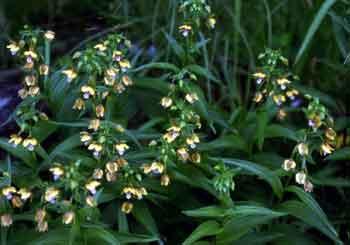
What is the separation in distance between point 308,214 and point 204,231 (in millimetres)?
470

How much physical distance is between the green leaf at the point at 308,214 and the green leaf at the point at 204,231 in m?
0.34

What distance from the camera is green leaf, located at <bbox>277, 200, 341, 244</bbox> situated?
2797mm

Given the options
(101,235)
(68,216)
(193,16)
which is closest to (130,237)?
(101,235)

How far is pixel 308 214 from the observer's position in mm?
2828

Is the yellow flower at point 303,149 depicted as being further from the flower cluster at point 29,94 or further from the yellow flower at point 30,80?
the yellow flower at point 30,80

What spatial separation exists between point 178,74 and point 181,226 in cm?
75

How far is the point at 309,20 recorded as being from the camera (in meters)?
4.17

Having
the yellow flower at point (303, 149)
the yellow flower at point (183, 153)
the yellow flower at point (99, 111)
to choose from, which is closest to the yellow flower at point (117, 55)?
the yellow flower at point (99, 111)

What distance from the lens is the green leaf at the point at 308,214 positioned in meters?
2.80

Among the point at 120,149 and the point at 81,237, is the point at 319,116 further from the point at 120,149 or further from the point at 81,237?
the point at 81,237

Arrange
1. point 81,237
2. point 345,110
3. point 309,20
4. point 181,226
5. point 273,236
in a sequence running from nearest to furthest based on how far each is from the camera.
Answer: point 81,237
point 273,236
point 181,226
point 345,110
point 309,20

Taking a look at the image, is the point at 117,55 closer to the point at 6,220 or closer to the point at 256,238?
the point at 6,220

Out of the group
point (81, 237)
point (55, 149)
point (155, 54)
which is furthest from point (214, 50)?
point (81, 237)

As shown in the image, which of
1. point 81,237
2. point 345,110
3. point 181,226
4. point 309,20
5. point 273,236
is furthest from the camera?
point 309,20
